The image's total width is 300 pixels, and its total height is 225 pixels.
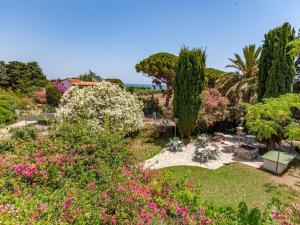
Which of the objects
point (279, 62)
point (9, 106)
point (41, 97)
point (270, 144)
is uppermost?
point (279, 62)

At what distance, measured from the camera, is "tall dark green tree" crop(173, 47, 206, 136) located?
17.5 m

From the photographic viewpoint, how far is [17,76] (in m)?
40.7

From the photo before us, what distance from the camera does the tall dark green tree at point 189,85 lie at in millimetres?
17516

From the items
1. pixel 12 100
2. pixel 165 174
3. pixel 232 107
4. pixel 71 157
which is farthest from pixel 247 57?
pixel 12 100

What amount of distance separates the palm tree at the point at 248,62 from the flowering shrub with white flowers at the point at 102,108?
13337 mm

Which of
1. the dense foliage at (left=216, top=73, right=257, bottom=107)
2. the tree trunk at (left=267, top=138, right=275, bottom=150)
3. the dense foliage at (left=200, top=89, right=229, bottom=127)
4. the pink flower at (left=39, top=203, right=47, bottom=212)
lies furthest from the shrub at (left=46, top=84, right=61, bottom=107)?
the pink flower at (left=39, top=203, right=47, bottom=212)

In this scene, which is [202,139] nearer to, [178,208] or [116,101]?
[116,101]

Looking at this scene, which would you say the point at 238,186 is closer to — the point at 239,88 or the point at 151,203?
the point at 151,203

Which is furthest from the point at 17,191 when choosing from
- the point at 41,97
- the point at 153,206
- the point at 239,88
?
the point at 41,97

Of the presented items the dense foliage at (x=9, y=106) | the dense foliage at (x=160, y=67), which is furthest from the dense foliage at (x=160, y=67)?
the dense foliage at (x=9, y=106)

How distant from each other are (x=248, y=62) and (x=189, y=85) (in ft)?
29.2

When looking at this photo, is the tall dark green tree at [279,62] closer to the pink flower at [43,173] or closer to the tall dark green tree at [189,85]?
the tall dark green tree at [189,85]

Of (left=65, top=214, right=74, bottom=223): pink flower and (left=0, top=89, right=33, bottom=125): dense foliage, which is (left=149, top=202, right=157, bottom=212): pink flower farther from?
(left=0, top=89, right=33, bottom=125): dense foliage

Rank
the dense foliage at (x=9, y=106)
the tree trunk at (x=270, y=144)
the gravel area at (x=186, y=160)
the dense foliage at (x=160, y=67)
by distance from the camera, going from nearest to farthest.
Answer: the gravel area at (x=186, y=160)
the tree trunk at (x=270, y=144)
the dense foliage at (x=9, y=106)
the dense foliage at (x=160, y=67)
